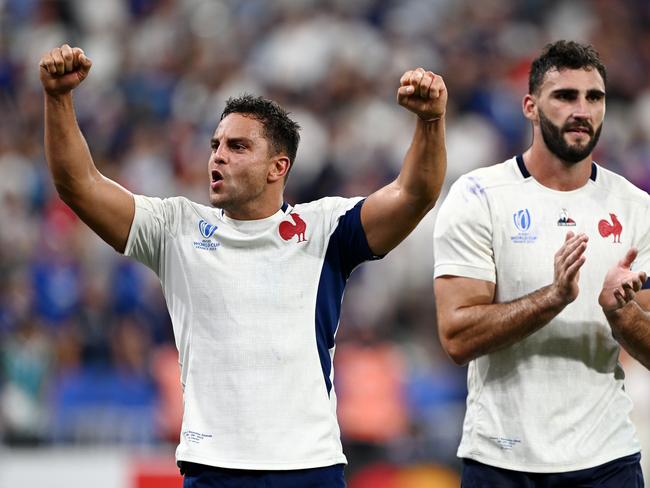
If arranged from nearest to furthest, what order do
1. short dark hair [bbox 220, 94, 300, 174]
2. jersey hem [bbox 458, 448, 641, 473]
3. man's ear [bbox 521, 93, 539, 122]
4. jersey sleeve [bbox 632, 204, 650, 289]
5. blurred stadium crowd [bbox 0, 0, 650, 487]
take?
1. jersey hem [bbox 458, 448, 641, 473]
2. short dark hair [bbox 220, 94, 300, 174]
3. jersey sleeve [bbox 632, 204, 650, 289]
4. man's ear [bbox 521, 93, 539, 122]
5. blurred stadium crowd [bbox 0, 0, 650, 487]

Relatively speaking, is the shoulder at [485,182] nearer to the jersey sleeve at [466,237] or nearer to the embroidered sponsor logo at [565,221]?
the jersey sleeve at [466,237]

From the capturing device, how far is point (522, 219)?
504 centimetres

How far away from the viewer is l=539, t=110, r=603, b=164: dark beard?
5012mm

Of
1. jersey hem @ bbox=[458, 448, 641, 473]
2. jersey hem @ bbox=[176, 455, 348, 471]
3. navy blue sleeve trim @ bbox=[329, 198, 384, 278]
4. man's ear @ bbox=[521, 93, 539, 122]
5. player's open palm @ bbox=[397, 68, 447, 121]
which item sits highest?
man's ear @ bbox=[521, 93, 539, 122]

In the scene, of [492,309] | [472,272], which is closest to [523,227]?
[472,272]

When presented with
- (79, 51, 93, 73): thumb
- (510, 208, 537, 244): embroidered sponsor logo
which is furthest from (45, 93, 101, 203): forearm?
(510, 208, 537, 244): embroidered sponsor logo

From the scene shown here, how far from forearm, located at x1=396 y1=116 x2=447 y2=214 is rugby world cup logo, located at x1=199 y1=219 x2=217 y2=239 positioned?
77 centimetres

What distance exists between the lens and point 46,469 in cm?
887

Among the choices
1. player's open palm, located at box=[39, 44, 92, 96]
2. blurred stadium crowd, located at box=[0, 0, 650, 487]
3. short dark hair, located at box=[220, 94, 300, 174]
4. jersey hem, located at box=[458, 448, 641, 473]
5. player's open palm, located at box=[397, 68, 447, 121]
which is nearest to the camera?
player's open palm, located at box=[397, 68, 447, 121]

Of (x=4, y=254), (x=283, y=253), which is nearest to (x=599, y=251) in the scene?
(x=283, y=253)

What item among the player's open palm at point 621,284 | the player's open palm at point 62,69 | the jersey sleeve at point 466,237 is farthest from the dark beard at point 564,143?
the player's open palm at point 62,69

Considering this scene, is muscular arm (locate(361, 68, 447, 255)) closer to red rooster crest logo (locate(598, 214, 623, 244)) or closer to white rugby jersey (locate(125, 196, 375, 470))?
white rugby jersey (locate(125, 196, 375, 470))

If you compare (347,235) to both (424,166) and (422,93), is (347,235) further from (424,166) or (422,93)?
(422,93)

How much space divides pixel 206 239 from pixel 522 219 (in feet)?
4.10
